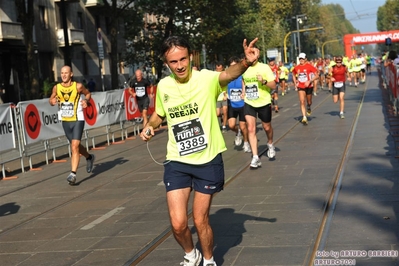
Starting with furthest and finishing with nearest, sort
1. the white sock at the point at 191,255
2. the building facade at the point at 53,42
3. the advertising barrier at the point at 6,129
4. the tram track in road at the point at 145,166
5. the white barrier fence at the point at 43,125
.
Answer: the building facade at the point at 53,42
the white barrier fence at the point at 43,125
the advertising barrier at the point at 6,129
the tram track in road at the point at 145,166
the white sock at the point at 191,255

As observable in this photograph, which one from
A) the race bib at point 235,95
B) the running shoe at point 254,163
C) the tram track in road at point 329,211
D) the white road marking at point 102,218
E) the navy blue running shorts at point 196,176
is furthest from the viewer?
the race bib at point 235,95

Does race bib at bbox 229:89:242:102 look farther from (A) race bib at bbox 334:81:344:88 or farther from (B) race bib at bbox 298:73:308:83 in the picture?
(A) race bib at bbox 334:81:344:88

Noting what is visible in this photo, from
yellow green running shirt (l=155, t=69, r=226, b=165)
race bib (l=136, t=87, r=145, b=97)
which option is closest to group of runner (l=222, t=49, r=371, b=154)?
race bib (l=136, t=87, r=145, b=97)

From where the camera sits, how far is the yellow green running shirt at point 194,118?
210 inches

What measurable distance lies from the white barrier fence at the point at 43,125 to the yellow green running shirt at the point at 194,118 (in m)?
8.84

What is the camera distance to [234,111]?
1445 cm

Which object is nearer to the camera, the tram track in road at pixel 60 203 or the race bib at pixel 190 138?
the race bib at pixel 190 138

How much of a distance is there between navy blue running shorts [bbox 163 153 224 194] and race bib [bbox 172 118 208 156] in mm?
114

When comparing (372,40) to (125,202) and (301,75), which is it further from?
(125,202)

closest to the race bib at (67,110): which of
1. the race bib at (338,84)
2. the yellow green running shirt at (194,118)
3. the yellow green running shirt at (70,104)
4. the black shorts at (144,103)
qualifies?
the yellow green running shirt at (70,104)

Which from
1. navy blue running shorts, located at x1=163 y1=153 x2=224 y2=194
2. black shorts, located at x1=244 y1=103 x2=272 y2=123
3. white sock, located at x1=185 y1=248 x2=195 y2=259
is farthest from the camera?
black shorts, located at x1=244 y1=103 x2=272 y2=123

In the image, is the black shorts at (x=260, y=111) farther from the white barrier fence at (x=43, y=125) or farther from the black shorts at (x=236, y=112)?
the white barrier fence at (x=43, y=125)

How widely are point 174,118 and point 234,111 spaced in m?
9.06

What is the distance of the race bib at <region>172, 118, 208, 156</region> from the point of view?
17.5 ft
